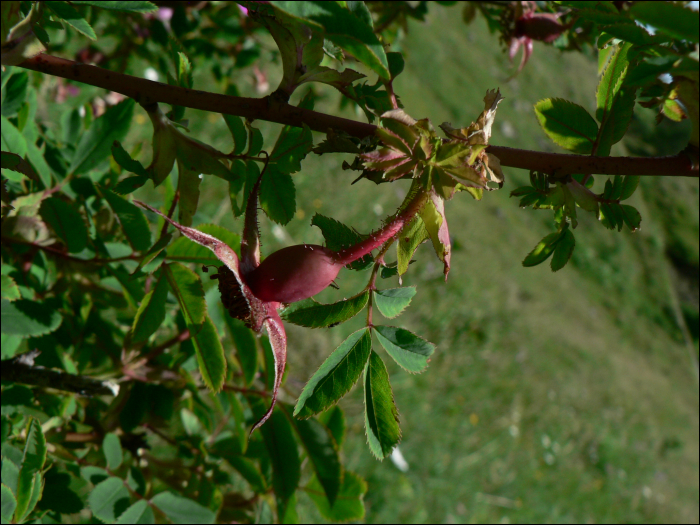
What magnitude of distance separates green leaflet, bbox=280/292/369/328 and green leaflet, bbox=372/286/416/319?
0.02 m

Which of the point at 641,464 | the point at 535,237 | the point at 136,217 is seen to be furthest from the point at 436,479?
the point at 535,237

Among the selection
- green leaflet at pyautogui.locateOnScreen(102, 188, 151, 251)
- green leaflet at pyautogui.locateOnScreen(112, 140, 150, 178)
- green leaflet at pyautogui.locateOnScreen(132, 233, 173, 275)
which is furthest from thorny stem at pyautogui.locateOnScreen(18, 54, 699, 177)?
green leaflet at pyautogui.locateOnScreen(102, 188, 151, 251)

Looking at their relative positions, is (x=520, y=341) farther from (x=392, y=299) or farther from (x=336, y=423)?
(x=392, y=299)

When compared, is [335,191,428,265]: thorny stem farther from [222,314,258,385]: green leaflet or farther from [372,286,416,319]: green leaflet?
[222,314,258,385]: green leaflet

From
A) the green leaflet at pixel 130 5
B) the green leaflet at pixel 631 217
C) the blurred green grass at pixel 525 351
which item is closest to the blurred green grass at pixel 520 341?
the blurred green grass at pixel 525 351

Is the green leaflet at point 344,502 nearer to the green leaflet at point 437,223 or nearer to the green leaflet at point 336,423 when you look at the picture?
the green leaflet at point 336,423

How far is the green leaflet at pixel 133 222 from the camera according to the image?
0.92 meters

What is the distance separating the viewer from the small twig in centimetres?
96

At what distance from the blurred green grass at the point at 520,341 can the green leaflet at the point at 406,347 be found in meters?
1.44

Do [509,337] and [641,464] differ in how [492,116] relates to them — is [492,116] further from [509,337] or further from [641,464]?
[641,464]

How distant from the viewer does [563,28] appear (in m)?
1.34

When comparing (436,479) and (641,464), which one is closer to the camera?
(436,479)

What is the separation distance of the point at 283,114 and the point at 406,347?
→ 350mm

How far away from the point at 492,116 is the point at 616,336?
578 centimetres
